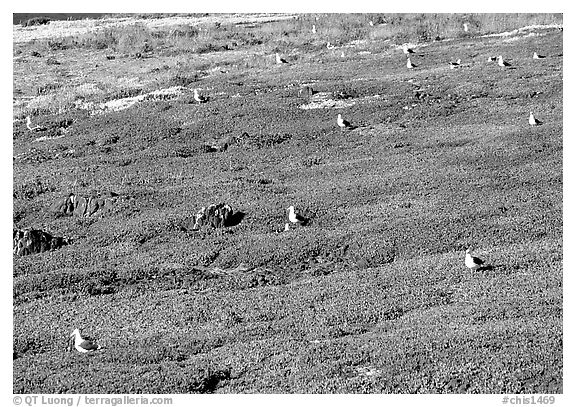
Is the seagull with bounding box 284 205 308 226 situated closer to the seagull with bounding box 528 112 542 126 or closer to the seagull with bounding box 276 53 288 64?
the seagull with bounding box 528 112 542 126

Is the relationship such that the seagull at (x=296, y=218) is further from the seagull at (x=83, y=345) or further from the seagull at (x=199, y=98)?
the seagull at (x=199, y=98)

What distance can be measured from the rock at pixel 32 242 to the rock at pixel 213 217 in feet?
15.1

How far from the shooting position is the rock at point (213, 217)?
32375mm

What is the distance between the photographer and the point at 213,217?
107 feet

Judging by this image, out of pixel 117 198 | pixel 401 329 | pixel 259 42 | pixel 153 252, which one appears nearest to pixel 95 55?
pixel 259 42

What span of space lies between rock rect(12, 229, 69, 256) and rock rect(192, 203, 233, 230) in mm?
4612

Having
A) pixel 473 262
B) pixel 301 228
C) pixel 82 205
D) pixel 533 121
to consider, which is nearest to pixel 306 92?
pixel 533 121

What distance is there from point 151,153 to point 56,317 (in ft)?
62.9

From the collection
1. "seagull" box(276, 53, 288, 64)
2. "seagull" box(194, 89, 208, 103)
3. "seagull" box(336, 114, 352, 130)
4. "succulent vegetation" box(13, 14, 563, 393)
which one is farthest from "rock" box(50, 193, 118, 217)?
"seagull" box(276, 53, 288, 64)

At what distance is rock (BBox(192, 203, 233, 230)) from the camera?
32375 mm

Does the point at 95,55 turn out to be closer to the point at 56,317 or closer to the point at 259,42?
the point at 259,42

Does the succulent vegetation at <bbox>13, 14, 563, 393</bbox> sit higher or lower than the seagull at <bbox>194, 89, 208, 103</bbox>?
lower

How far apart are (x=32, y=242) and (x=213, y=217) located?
19.5 ft

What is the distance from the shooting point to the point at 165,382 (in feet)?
66.3
